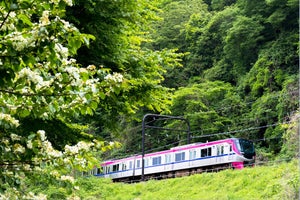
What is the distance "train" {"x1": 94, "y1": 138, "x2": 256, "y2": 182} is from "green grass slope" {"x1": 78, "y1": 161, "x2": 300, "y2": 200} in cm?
229

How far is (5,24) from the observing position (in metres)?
2.35

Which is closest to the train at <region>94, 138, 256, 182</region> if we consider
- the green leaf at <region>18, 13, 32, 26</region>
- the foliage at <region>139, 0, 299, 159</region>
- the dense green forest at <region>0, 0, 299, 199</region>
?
the foliage at <region>139, 0, 299, 159</region>

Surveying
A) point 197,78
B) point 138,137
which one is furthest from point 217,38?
point 138,137

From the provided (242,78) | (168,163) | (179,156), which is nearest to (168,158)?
(168,163)

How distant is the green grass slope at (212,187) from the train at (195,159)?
2291 mm

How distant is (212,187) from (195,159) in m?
6.42

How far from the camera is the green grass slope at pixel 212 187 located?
12943 millimetres

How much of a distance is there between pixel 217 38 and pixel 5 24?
3638 cm

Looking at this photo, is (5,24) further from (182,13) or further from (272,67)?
(182,13)

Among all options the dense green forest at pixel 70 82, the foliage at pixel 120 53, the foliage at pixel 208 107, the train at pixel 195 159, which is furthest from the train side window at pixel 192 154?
the foliage at pixel 120 53

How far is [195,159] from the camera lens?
22781 mm

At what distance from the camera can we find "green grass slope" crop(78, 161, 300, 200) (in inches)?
510

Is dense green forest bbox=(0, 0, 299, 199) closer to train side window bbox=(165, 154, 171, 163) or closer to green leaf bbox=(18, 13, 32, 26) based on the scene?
green leaf bbox=(18, 13, 32, 26)

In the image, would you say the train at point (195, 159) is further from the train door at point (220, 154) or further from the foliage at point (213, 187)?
the foliage at point (213, 187)
